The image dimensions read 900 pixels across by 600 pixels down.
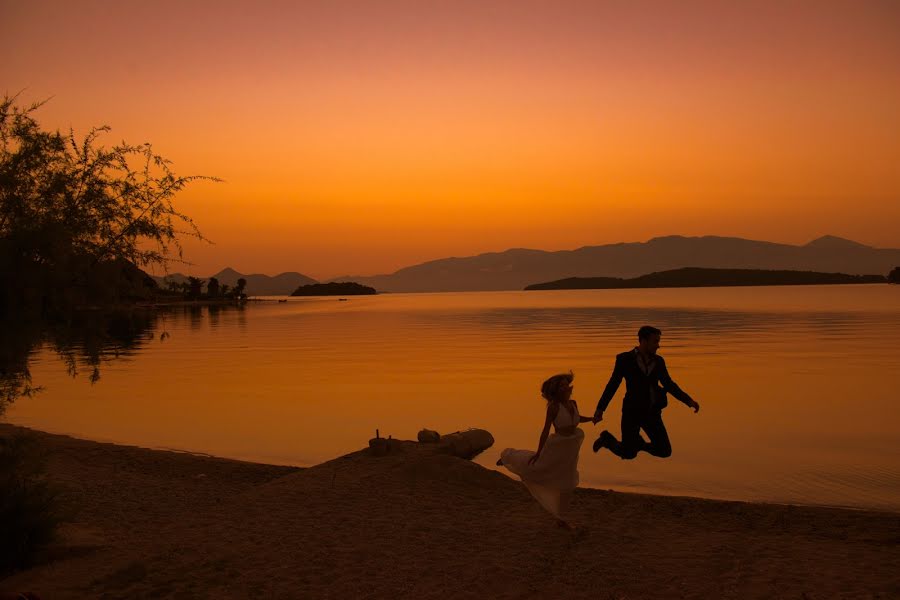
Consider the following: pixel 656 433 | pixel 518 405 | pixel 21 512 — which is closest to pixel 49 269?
pixel 21 512

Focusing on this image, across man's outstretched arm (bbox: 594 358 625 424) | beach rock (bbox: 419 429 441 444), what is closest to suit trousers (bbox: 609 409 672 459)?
man's outstretched arm (bbox: 594 358 625 424)

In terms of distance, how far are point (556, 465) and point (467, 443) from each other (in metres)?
8.22

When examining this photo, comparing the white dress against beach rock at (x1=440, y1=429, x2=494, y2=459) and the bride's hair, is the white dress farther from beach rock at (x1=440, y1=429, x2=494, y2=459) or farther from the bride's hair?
beach rock at (x1=440, y1=429, x2=494, y2=459)

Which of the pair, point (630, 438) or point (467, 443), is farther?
point (467, 443)

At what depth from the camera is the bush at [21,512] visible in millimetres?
8227

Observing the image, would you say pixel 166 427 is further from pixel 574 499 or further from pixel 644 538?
pixel 644 538

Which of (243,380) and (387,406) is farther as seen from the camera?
(243,380)

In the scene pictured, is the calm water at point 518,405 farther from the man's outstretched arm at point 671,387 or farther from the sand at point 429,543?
the man's outstretched arm at point 671,387

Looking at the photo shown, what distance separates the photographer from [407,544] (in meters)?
9.45

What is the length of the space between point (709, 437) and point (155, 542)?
14585 millimetres

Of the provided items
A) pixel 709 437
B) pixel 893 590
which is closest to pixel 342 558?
pixel 893 590

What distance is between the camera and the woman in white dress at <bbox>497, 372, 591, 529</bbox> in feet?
28.0

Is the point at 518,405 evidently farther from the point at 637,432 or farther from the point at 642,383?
the point at 642,383

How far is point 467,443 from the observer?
17.0 m
